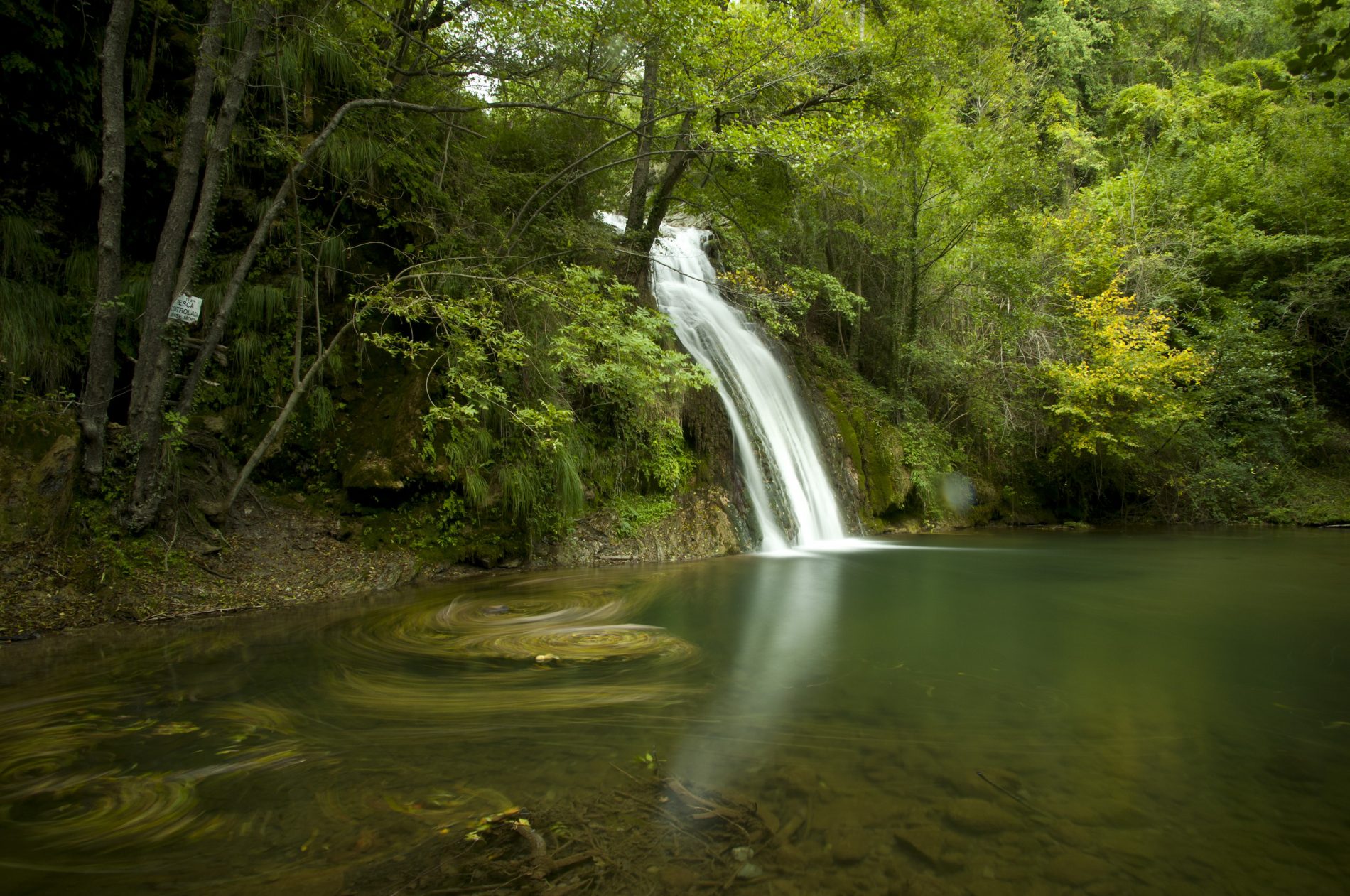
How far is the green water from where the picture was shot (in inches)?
81.4

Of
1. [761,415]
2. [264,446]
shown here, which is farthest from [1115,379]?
[264,446]

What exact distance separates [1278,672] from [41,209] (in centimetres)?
1038

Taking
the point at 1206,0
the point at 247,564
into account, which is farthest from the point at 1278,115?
the point at 247,564

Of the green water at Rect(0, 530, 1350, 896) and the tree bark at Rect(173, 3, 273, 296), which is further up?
the tree bark at Rect(173, 3, 273, 296)

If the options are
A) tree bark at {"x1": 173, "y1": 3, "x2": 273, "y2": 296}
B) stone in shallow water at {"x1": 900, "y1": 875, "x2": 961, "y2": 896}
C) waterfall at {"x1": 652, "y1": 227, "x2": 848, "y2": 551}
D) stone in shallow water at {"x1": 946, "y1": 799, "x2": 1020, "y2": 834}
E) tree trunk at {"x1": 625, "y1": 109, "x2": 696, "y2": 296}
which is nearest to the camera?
stone in shallow water at {"x1": 900, "y1": 875, "x2": 961, "y2": 896}

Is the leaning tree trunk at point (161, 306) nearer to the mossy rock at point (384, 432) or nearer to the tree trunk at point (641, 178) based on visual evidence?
the mossy rock at point (384, 432)

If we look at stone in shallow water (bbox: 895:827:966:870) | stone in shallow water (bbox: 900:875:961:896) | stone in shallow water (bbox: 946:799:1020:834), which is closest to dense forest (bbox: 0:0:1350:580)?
stone in shallow water (bbox: 946:799:1020:834)

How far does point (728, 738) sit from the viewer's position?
2.98m

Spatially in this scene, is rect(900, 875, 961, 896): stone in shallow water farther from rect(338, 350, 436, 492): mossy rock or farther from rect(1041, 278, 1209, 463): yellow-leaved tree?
rect(1041, 278, 1209, 463): yellow-leaved tree

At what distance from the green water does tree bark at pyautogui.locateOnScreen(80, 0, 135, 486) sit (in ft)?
5.27

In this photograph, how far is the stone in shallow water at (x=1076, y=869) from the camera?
6.36ft

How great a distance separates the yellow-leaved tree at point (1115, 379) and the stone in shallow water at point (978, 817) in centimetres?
1330

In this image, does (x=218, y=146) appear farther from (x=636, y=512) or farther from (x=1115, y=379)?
(x=1115, y=379)

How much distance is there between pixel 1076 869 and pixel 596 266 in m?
8.70
